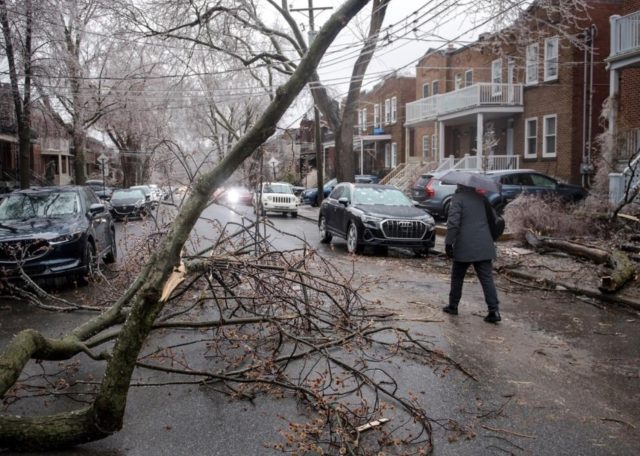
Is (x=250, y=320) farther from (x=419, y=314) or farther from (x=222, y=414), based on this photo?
(x=419, y=314)

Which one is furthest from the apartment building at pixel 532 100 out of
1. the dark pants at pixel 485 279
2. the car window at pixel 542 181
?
the dark pants at pixel 485 279

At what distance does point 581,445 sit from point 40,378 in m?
4.38

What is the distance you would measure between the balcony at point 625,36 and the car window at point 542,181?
438 cm

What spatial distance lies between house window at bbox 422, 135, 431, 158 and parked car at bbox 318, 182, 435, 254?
23.6 metres

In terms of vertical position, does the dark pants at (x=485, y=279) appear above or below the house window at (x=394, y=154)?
below

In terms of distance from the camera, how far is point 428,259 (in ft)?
45.2

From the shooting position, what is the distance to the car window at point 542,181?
821 inches

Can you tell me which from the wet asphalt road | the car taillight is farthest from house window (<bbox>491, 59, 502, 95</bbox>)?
the wet asphalt road

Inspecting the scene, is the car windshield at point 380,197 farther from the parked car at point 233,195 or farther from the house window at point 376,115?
the house window at point 376,115

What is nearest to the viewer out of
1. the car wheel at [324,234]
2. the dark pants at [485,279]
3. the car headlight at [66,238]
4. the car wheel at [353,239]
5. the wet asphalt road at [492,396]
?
the wet asphalt road at [492,396]

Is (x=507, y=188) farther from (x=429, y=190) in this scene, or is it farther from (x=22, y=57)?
(x=22, y=57)

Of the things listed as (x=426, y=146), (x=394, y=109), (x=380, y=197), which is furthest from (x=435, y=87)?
(x=380, y=197)

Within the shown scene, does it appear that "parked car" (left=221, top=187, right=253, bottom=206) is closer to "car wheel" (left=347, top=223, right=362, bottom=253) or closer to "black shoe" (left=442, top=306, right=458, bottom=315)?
"black shoe" (left=442, top=306, right=458, bottom=315)

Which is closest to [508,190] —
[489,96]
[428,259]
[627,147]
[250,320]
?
[627,147]
